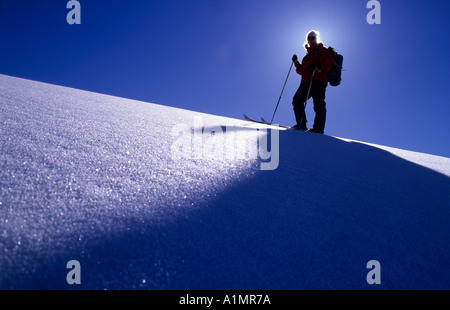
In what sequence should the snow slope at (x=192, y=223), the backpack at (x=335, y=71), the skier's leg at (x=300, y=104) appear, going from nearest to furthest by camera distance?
the snow slope at (x=192, y=223) < the backpack at (x=335, y=71) < the skier's leg at (x=300, y=104)

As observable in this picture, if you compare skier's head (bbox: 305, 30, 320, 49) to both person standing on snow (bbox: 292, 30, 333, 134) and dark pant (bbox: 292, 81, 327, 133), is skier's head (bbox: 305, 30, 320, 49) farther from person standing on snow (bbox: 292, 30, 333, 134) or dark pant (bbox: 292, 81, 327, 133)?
dark pant (bbox: 292, 81, 327, 133)

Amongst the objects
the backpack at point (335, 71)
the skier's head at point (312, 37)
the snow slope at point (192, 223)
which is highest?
the skier's head at point (312, 37)

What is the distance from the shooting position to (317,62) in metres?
3.06

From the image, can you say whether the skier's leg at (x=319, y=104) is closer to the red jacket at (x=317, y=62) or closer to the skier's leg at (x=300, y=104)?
the red jacket at (x=317, y=62)

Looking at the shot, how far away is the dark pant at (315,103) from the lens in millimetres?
2990

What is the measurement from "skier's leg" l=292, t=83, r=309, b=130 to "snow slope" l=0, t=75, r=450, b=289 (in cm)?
262

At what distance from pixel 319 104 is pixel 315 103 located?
6 centimetres

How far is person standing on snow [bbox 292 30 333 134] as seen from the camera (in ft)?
9.77

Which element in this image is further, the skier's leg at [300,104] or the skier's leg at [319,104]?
the skier's leg at [300,104]

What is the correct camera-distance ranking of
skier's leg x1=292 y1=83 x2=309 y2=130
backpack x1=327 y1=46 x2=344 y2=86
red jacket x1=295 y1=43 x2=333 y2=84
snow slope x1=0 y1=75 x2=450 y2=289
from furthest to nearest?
skier's leg x1=292 y1=83 x2=309 y2=130, backpack x1=327 y1=46 x2=344 y2=86, red jacket x1=295 y1=43 x2=333 y2=84, snow slope x1=0 y1=75 x2=450 y2=289

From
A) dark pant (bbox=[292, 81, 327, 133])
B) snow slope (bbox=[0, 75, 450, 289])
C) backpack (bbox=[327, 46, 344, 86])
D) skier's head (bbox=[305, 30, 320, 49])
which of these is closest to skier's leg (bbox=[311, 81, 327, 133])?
dark pant (bbox=[292, 81, 327, 133])

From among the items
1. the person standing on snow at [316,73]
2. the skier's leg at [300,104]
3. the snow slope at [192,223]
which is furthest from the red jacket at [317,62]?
the snow slope at [192,223]

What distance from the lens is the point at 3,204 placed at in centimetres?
39
